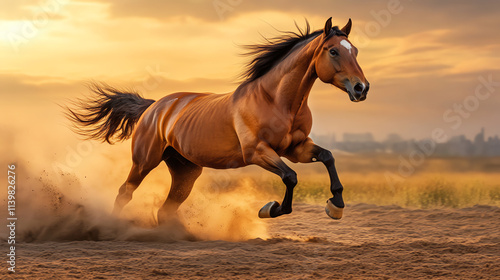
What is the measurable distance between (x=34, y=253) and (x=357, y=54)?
392 centimetres

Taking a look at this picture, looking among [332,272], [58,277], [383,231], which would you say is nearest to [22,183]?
[58,277]

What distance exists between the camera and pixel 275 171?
603 cm

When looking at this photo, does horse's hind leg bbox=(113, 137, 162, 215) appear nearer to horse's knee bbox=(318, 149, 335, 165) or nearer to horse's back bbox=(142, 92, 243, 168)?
horse's back bbox=(142, 92, 243, 168)

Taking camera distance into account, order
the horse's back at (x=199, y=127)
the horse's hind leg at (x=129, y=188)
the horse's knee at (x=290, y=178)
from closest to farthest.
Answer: the horse's knee at (x=290, y=178)
the horse's back at (x=199, y=127)
the horse's hind leg at (x=129, y=188)

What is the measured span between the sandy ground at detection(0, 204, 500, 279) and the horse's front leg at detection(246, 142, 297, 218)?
1.66 ft

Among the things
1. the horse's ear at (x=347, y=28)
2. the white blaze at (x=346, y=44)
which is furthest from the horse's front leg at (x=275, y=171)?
the horse's ear at (x=347, y=28)

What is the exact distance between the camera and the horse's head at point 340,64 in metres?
5.68

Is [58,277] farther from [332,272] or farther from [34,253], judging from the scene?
[332,272]

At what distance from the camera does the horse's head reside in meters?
5.68

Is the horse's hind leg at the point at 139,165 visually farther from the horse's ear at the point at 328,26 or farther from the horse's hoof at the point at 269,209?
the horse's ear at the point at 328,26

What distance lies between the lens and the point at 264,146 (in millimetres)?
6129

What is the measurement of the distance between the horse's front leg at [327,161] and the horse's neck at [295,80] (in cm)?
43

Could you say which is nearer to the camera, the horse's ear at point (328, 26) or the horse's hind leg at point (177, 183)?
the horse's ear at point (328, 26)

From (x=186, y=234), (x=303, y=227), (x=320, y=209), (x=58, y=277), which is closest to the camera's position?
(x=58, y=277)
